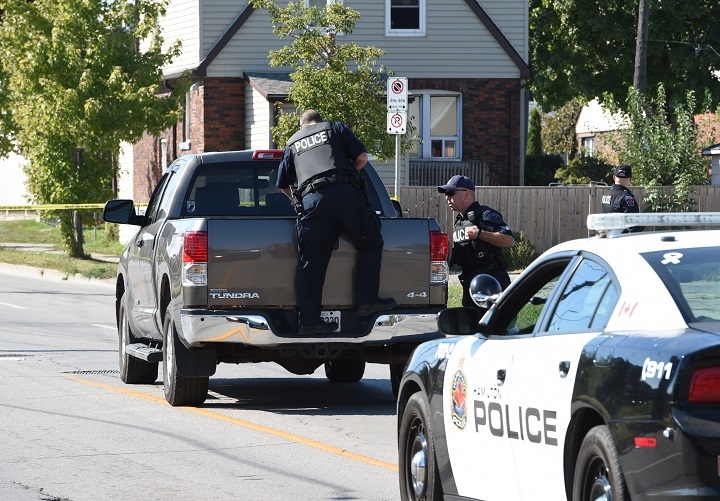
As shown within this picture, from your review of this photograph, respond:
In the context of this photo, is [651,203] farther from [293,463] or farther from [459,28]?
[293,463]

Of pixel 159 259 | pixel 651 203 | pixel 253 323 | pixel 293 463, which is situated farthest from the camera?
pixel 651 203

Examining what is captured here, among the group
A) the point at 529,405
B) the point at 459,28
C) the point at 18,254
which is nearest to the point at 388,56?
the point at 459,28

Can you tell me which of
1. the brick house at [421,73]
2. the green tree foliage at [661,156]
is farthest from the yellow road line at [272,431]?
the brick house at [421,73]

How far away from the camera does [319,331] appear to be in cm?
1048

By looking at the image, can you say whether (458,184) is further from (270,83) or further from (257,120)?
(257,120)

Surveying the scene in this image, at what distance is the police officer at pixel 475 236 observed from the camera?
11.1m

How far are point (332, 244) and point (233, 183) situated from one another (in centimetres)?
169

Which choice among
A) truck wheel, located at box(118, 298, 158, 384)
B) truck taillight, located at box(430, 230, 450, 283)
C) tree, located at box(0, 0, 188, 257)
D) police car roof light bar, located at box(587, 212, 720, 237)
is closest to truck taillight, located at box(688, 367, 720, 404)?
police car roof light bar, located at box(587, 212, 720, 237)

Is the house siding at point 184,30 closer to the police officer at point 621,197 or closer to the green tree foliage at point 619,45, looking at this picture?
the green tree foliage at point 619,45

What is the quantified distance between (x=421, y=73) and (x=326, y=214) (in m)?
25.5

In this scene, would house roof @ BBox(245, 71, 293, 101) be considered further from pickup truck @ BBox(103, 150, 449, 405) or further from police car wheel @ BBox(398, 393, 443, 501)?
police car wheel @ BBox(398, 393, 443, 501)

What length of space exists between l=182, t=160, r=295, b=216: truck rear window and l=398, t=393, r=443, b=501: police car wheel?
199 inches

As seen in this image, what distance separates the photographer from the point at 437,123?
118 feet

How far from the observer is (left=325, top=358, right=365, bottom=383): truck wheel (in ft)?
42.8
